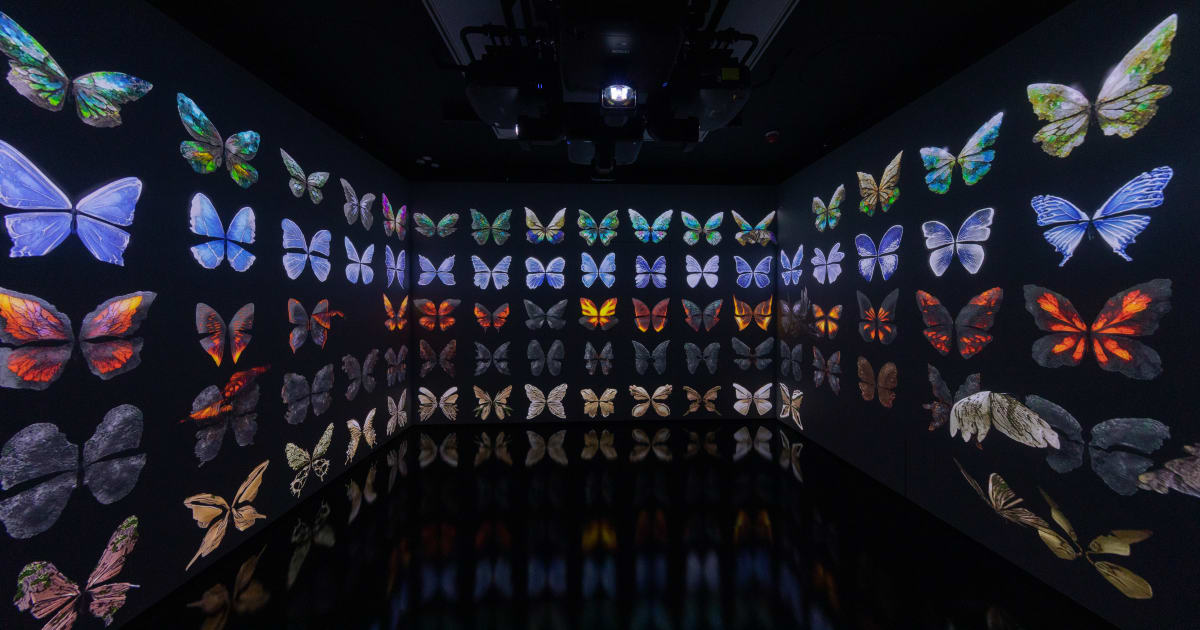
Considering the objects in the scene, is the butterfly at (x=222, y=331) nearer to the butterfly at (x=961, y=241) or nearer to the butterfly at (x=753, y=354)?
the butterfly at (x=961, y=241)

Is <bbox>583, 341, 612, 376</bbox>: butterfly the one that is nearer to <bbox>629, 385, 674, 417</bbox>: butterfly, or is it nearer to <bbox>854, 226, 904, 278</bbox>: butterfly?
<bbox>629, 385, 674, 417</bbox>: butterfly

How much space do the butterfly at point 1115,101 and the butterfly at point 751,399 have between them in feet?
10.8

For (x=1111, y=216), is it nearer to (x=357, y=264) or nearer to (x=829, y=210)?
(x=829, y=210)

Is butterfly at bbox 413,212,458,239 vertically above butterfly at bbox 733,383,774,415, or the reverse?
butterfly at bbox 413,212,458,239

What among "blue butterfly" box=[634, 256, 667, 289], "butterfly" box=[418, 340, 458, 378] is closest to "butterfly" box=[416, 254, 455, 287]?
"butterfly" box=[418, 340, 458, 378]

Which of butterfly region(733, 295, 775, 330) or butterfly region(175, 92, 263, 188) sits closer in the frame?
butterfly region(175, 92, 263, 188)

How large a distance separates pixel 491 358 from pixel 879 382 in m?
3.73

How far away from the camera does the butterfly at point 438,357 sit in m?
4.56

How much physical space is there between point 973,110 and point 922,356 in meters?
1.51

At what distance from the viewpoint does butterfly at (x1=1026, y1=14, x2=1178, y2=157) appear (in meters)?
1.58

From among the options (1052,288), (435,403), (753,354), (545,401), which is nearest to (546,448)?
(545,401)

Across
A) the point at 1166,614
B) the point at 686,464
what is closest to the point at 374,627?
the point at 686,464

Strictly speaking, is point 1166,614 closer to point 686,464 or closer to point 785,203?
point 686,464

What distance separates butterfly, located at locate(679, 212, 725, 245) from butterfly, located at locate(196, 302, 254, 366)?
13.1 ft
